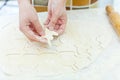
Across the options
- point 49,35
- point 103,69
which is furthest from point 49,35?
point 103,69

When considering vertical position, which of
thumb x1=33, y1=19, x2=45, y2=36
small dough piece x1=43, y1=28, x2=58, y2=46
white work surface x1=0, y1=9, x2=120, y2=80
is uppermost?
thumb x1=33, y1=19, x2=45, y2=36

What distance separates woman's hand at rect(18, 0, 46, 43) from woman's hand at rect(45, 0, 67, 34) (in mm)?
47

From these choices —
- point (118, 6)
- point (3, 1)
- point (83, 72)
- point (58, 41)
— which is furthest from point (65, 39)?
point (3, 1)

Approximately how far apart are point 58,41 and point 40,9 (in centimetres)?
21

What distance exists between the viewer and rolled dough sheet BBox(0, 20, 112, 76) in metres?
0.53

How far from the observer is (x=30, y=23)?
0.58 m

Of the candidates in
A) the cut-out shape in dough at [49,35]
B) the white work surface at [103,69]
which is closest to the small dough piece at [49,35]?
the cut-out shape in dough at [49,35]

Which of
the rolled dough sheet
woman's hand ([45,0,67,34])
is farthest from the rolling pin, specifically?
woman's hand ([45,0,67,34])

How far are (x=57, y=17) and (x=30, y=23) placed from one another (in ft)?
0.26

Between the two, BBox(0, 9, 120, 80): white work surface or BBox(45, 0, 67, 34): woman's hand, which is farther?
BBox(45, 0, 67, 34): woman's hand

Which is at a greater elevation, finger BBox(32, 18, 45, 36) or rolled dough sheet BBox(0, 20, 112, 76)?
finger BBox(32, 18, 45, 36)

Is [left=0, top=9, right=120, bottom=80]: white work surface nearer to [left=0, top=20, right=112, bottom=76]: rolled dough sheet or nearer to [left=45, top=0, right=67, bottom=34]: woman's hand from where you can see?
[left=0, top=20, right=112, bottom=76]: rolled dough sheet

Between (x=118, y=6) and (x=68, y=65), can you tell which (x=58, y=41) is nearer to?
(x=68, y=65)

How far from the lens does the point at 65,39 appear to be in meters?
0.61
